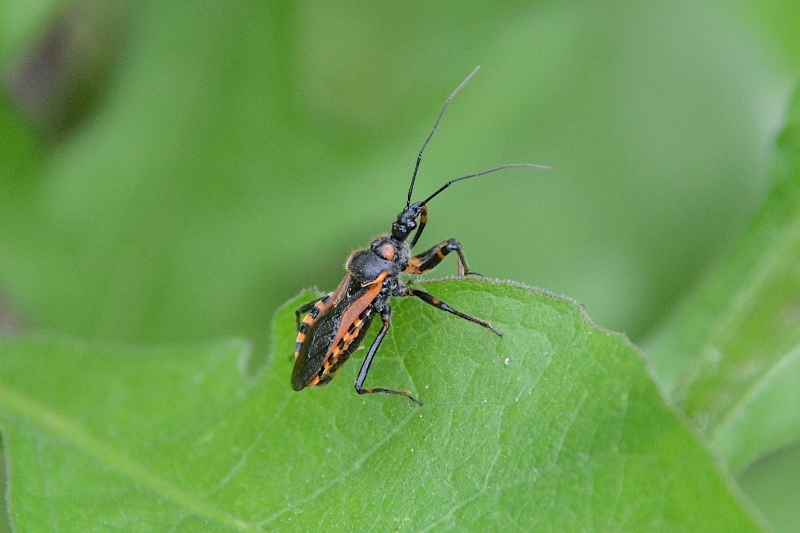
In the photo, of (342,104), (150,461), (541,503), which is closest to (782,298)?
(541,503)

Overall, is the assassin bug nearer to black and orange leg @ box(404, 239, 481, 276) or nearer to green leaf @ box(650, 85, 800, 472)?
black and orange leg @ box(404, 239, 481, 276)

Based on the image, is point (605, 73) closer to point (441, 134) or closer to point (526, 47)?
point (526, 47)

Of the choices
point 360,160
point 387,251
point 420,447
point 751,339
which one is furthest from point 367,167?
point 420,447

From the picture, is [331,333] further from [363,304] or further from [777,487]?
[777,487]

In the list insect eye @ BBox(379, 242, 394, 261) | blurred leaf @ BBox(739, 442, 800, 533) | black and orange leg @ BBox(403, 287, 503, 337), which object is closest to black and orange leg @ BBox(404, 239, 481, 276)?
insect eye @ BBox(379, 242, 394, 261)

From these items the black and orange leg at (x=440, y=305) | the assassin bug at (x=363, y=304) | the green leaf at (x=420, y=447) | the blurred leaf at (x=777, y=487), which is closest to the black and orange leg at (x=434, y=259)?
the assassin bug at (x=363, y=304)

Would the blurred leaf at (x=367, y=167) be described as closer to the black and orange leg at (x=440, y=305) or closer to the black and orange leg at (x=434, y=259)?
the black and orange leg at (x=434, y=259)
